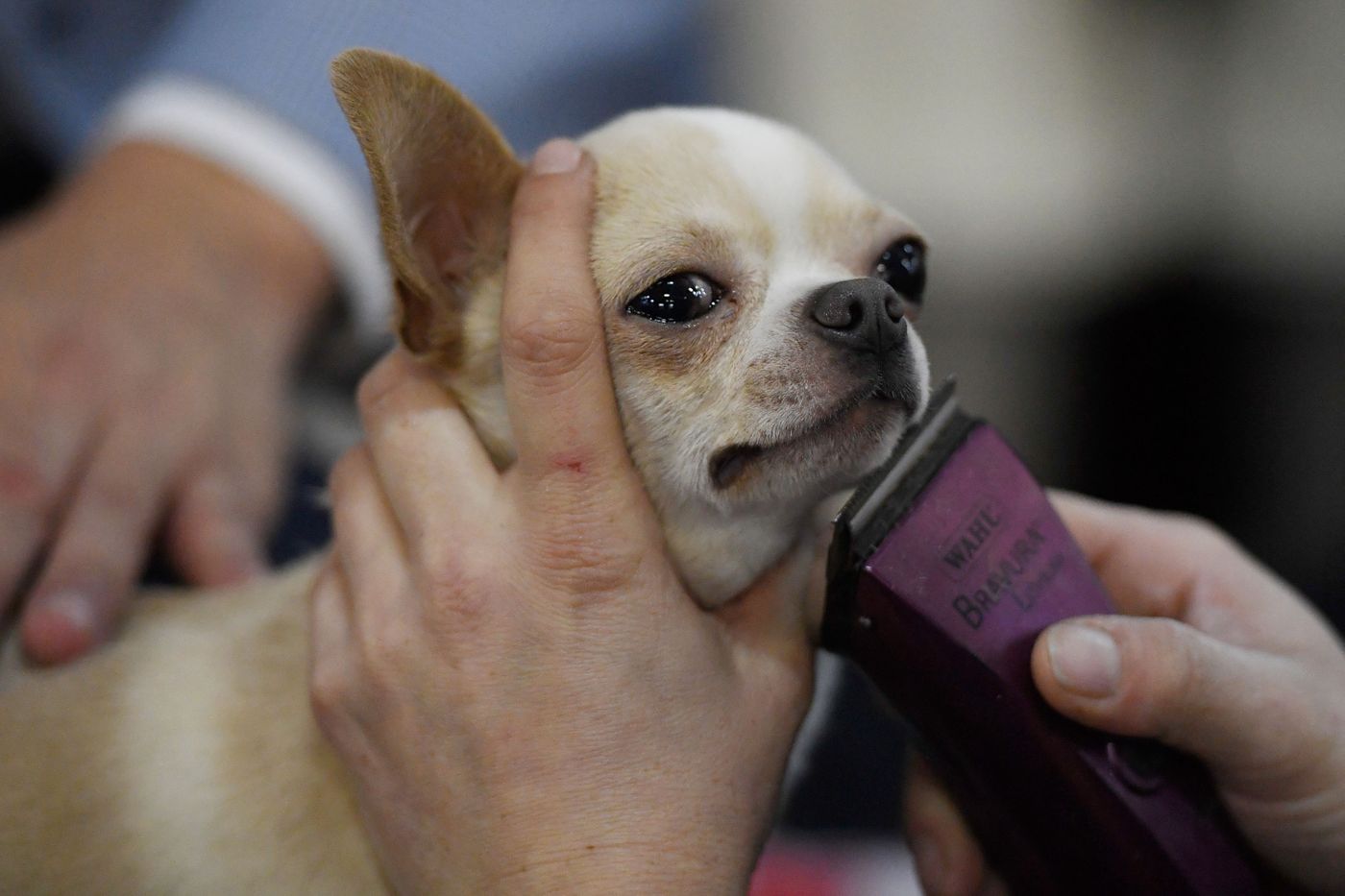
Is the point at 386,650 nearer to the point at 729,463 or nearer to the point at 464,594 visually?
the point at 464,594

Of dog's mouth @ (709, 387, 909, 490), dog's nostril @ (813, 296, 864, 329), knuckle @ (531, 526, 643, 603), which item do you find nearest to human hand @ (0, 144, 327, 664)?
knuckle @ (531, 526, 643, 603)

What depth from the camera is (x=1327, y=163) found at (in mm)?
3080

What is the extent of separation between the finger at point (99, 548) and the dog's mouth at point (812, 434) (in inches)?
25.8

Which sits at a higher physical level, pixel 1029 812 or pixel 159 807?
pixel 1029 812

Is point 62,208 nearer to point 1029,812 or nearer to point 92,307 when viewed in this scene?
point 92,307

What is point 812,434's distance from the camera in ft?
2.64

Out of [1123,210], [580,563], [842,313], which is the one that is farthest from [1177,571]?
[1123,210]

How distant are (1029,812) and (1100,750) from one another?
69 millimetres

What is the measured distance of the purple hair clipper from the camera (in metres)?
0.73

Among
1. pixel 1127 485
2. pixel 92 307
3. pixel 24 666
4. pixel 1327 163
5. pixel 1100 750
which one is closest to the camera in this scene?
pixel 1100 750

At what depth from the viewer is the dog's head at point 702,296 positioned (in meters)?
0.79

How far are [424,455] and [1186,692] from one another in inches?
23.0

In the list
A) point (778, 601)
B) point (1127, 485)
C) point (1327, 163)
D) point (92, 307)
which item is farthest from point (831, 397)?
point (1327, 163)

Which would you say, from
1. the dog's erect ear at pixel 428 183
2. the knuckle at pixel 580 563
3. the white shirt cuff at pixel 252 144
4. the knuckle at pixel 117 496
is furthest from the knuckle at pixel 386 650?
the white shirt cuff at pixel 252 144
